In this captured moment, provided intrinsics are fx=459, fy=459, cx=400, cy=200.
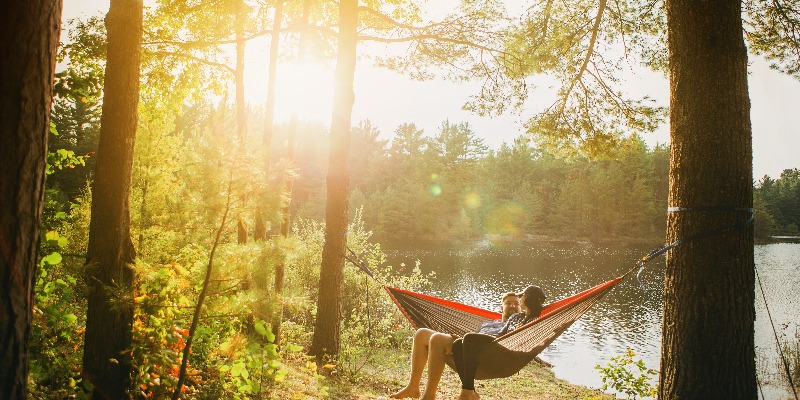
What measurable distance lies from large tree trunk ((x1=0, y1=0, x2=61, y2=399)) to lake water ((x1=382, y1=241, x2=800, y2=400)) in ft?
9.00

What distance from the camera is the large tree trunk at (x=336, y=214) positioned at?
12.3 ft

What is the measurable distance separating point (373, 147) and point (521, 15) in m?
32.8

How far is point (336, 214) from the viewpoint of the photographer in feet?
12.3

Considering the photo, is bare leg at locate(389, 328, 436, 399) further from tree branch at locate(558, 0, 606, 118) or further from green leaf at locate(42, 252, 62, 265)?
tree branch at locate(558, 0, 606, 118)

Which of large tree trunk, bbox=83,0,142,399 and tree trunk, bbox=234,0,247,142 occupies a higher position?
tree trunk, bbox=234,0,247,142

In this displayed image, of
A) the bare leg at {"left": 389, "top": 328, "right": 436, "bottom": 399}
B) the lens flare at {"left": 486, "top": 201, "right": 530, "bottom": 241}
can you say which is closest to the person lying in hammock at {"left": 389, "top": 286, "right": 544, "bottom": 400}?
the bare leg at {"left": 389, "top": 328, "right": 436, "bottom": 399}


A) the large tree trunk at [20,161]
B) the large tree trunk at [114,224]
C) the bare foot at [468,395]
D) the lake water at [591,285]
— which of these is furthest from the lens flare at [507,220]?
the large tree trunk at [20,161]

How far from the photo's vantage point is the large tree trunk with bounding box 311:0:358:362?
3750 mm

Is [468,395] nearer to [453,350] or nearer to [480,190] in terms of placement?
[453,350]

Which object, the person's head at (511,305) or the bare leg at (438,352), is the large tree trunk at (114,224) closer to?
the bare leg at (438,352)

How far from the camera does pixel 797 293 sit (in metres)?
12.4

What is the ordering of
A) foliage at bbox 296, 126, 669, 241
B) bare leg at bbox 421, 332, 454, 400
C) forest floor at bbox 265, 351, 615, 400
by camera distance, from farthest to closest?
→ foliage at bbox 296, 126, 669, 241 → forest floor at bbox 265, 351, 615, 400 → bare leg at bbox 421, 332, 454, 400

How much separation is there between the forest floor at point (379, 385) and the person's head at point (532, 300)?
122cm

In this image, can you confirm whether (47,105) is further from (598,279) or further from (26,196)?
(598,279)
